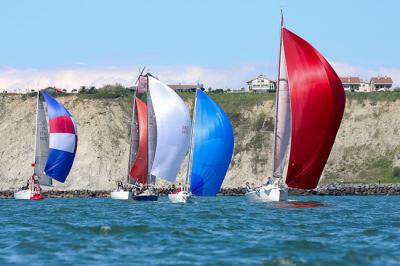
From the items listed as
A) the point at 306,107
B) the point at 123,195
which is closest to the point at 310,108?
the point at 306,107

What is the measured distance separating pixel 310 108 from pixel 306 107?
0.31 metres

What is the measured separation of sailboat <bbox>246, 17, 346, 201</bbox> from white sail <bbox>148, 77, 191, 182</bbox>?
13.7m

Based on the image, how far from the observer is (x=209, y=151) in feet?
206

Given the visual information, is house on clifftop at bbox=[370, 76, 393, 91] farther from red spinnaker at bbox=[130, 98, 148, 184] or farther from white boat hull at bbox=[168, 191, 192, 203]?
white boat hull at bbox=[168, 191, 192, 203]

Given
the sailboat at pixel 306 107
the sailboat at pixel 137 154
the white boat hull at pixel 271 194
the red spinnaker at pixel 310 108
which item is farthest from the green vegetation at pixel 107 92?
the red spinnaker at pixel 310 108

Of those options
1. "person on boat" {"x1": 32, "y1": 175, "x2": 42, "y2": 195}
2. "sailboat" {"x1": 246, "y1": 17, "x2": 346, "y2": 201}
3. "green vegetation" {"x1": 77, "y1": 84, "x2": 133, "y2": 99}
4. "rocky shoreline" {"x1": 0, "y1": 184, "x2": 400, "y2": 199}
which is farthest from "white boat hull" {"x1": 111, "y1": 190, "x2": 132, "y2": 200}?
"green vegetation" {"x1": 77, "y1": 84, "x2": 133, "y2": 99}

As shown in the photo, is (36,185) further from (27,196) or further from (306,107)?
(306,107)

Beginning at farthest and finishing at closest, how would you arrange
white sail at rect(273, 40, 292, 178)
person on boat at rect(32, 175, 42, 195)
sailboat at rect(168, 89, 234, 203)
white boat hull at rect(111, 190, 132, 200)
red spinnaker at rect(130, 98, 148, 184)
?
1. person on boat at rect(32, 175, 42, 195)
2. white boat hull at rect(111, 190, 132, 200)
3. red spinnaker at rect(130, 98, 148, 184)
4. sailboat at rect(168, 89, 234, 203)
5. white sail at rect(273, 40, 292, 178)

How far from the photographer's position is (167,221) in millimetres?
46531

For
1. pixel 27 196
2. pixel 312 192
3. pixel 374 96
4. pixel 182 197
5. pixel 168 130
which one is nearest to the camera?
pixel 182 197

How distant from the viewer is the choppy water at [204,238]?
3081cm

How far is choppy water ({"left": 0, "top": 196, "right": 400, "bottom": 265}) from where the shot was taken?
30812 mm

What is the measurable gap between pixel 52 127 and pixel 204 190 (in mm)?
24560

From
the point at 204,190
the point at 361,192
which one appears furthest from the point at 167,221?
the point at 361,192
